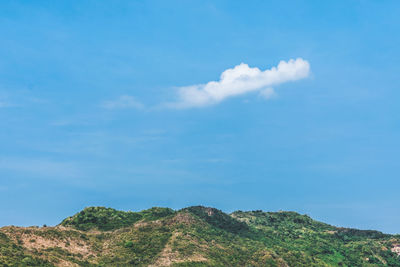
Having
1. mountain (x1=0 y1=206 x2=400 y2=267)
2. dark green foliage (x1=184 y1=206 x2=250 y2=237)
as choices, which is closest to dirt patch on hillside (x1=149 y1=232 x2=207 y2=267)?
mountain (x1=0 y1=206 x2=400 y2=267)

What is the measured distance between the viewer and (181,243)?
104 metres

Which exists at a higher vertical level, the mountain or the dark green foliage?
the dark green foliage

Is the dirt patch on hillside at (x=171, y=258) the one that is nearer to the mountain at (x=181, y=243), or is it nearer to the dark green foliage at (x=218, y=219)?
the mountain at (x=181, y=243)

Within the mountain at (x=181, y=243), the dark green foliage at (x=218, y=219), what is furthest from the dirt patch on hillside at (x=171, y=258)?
the dark green foliage at (x=218, y=219)

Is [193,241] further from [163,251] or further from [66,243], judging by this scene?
[66,243]

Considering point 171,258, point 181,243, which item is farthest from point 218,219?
point 171,258

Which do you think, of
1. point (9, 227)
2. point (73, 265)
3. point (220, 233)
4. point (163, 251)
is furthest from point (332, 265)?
point (9, 227)

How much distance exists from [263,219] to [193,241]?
250ft

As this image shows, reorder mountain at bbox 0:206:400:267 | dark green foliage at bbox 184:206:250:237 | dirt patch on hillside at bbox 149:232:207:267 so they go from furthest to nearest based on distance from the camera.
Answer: dark green foliage at bbox 184:206:250:237 → dirt patch on hillside at bbox 149:232:207:267 → mountain at bbox 0:206:400:267

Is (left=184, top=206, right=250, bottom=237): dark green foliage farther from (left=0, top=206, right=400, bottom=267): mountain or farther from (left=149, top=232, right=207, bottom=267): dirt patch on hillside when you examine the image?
(left=149, top=232, right=207, bottom=267): dirt patch on hillside

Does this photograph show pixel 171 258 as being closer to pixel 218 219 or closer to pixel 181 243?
pixel 181 243

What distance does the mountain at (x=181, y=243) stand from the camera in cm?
9269

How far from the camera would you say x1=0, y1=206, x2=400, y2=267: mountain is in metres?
92.7

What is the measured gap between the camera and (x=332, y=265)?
120 meters
